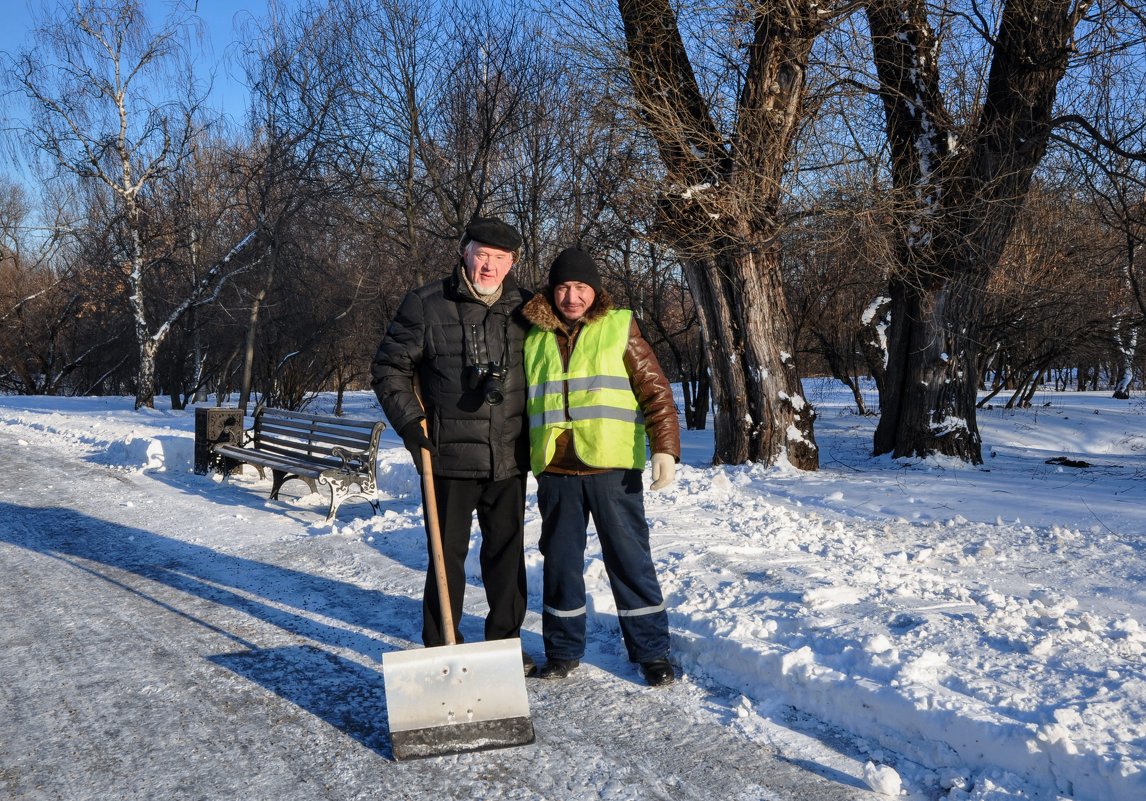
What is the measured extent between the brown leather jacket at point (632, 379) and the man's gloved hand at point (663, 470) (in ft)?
0.10

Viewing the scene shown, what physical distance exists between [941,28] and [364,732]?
907 cm

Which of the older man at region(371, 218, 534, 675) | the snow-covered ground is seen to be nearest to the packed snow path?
the snow-covered ground

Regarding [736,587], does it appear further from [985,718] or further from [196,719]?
[196,719]

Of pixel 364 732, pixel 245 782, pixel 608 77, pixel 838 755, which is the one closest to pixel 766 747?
pixel 838 755

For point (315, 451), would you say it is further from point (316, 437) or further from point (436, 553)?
point (436, 553)

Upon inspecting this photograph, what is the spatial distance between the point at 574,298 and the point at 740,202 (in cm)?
533

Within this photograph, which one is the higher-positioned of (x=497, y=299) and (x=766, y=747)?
(x=497, y=299)

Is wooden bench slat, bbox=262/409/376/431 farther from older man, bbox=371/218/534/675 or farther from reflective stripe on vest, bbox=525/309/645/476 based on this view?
reflective stripe on vest, bbox=525/309/645/476

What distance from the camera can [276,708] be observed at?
12.2 feet

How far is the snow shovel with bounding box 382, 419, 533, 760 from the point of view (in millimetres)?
3234

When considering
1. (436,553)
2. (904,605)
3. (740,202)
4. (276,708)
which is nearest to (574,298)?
(436,553)

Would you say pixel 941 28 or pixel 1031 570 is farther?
pixel 941 28

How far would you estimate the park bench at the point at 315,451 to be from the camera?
7.91 m

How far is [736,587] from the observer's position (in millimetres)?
4848
